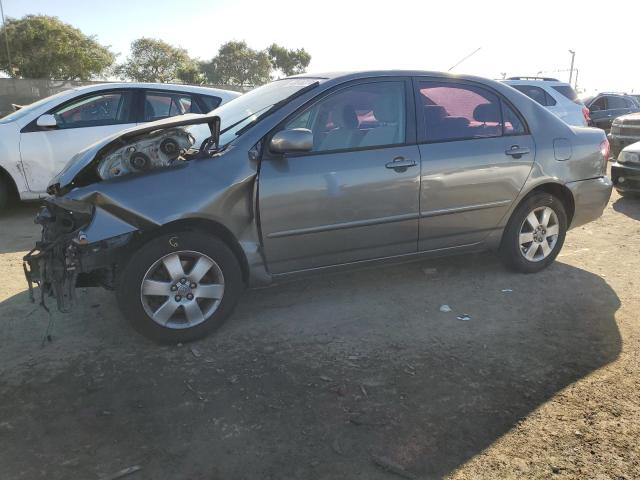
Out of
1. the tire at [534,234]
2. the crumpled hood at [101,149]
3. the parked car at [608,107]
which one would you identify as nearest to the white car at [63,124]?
the crumpled hood at [101,149]

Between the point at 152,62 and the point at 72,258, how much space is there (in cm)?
5905

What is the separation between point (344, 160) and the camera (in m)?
3.55

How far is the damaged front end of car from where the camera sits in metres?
3.07

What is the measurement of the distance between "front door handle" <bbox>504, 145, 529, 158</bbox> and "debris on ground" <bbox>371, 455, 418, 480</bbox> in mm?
2755

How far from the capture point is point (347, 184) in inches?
139

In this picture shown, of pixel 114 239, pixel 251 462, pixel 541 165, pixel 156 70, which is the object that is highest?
pixel 156 70

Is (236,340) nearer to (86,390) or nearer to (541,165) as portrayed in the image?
(86,390)

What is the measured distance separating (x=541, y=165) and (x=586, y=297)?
1.13 m

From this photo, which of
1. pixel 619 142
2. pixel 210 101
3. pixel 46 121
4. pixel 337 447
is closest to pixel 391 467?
pixel 337 447

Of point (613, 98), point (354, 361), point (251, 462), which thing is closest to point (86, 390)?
point (251, 462)

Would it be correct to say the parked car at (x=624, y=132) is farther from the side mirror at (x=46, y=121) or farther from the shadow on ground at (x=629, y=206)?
the side mirror at (x=46, y=121)

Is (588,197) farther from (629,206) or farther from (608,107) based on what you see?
(608,107)

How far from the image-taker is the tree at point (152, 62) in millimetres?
55438

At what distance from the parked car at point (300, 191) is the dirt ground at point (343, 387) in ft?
1.23
